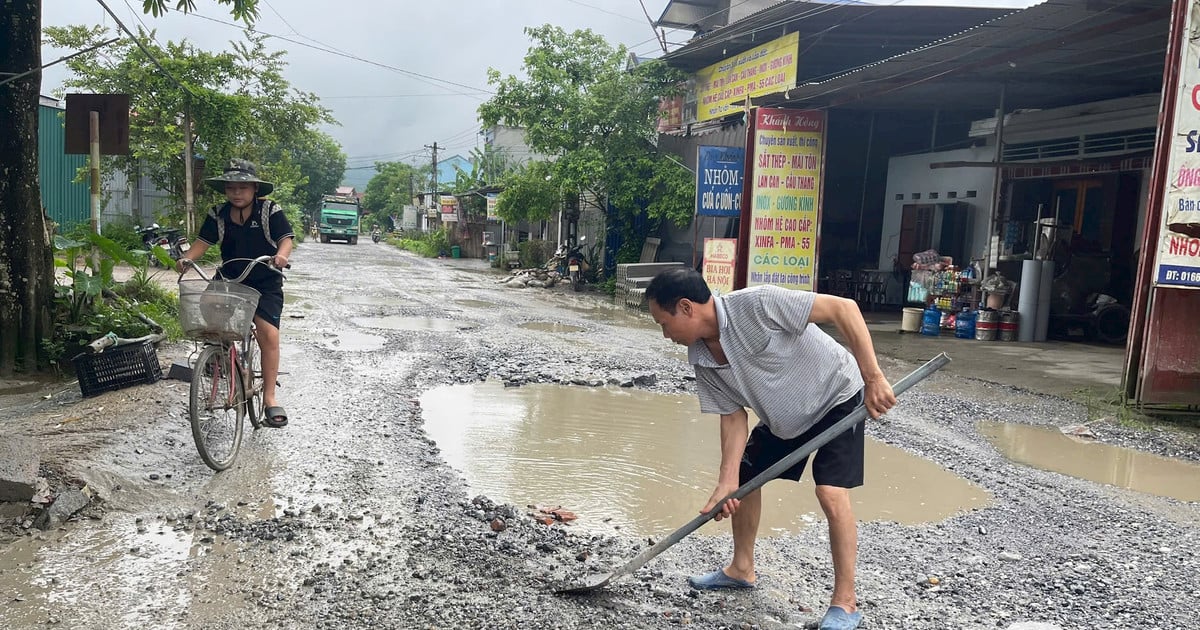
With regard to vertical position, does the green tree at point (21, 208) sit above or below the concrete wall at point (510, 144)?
below

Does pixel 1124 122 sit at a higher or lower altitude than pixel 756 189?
higher

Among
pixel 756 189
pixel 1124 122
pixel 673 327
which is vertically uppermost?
pixel 1124 122

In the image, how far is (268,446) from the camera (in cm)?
503

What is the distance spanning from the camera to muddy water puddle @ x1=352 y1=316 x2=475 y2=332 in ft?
35.9

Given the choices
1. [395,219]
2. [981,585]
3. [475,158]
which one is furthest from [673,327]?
[395,219]

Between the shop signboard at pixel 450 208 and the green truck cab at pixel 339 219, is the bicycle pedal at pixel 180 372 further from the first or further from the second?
the green truck cab at pixel 339 219

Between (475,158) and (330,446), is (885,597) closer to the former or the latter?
(330,446)

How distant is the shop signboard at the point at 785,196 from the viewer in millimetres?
12797

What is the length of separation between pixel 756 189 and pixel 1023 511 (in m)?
8.99

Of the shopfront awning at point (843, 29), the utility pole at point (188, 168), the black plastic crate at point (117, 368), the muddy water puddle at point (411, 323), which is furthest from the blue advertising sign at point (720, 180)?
the utility pole at point (188, 168)

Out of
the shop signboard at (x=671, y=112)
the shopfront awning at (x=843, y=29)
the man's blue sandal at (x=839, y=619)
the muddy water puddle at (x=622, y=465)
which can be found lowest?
the muddy water puddle at (x=622, y=465)

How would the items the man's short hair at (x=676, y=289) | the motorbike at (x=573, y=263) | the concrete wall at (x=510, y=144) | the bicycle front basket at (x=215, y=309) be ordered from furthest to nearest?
1. the concrete wall at (x=510, y=144)
2. the motorbike at (x=573, y=263)
3. the bicycle front basket at (x=215, y=309)
4. the man's short hair at (x=676, y=289)

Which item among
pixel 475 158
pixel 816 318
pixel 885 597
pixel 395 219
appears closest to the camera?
pixel 816 318

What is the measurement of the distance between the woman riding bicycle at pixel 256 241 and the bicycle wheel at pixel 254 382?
0.10 meters
